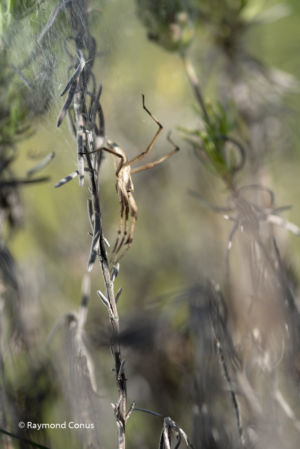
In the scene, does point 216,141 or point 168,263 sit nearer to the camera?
point 216,141

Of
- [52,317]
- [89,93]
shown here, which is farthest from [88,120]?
[52,317]

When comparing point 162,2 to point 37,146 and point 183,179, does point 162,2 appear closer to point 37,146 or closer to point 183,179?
point 37,146

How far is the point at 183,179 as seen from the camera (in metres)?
1.05

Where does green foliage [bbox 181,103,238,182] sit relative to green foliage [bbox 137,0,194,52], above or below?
below

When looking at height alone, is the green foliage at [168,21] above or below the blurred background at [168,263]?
above

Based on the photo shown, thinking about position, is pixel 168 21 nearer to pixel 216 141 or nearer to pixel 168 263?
pixel 216 141

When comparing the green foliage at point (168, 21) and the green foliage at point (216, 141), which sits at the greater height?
the green foliage at point (168, 21)

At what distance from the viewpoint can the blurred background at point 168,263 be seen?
420 millimetres

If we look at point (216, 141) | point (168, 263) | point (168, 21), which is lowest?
point (168, 263)

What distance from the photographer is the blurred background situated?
16.6 inches

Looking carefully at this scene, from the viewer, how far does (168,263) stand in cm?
109

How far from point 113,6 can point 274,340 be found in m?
0.39

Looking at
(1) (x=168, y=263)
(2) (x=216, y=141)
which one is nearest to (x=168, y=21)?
(2) (x=216, y=141)

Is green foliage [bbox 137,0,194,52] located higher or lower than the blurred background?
higher
